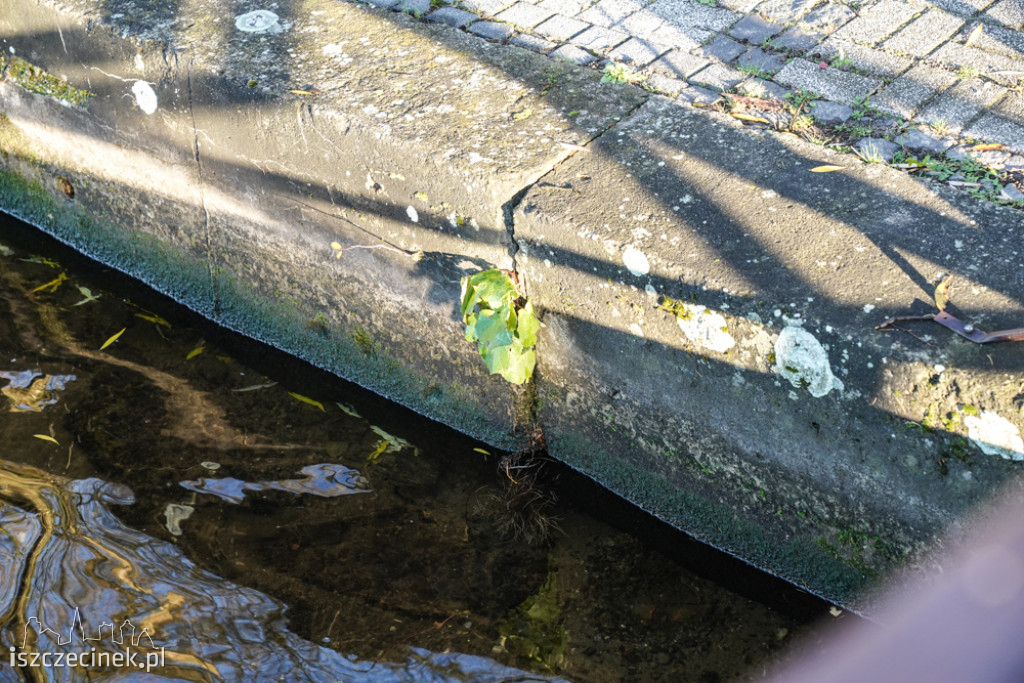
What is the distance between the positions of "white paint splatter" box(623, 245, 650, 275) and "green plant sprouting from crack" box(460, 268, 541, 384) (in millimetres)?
388

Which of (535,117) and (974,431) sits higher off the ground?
(535,117)

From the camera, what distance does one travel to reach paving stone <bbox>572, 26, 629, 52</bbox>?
127 inches

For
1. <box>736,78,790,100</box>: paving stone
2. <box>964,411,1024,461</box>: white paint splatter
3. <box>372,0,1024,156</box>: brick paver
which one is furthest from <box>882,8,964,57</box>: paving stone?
<box>964,411,1024,461</box>: white paint splatter

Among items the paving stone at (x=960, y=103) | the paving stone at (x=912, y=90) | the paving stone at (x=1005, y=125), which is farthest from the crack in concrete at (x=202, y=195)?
the paving stone at (x=1005, y=125)

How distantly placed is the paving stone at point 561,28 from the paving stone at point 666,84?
40 cm

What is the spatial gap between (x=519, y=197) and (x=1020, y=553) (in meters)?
1.51

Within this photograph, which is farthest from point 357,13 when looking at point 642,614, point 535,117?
point 642,614

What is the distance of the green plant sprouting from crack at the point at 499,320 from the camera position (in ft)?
8.34

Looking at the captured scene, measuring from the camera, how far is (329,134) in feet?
9.12

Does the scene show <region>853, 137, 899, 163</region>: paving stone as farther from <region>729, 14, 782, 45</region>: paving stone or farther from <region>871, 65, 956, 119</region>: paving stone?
<region>729, 14, 782, 45</region>: paving stone

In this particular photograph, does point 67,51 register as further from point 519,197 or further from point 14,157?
point 519,197

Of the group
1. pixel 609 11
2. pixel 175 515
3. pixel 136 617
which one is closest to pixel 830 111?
pixel 609 11

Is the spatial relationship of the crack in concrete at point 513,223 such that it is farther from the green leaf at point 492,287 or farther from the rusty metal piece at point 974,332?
the rusty metal piece at point 974,332

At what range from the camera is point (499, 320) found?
8.36 ft
